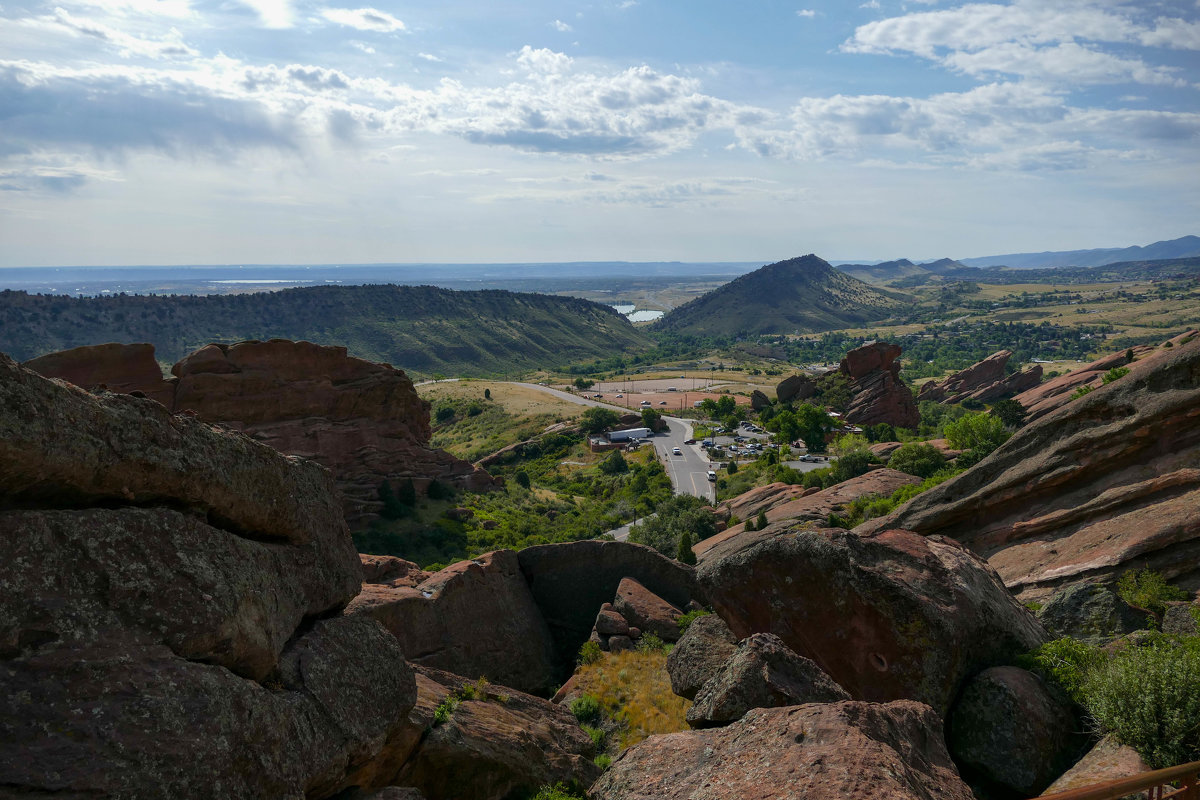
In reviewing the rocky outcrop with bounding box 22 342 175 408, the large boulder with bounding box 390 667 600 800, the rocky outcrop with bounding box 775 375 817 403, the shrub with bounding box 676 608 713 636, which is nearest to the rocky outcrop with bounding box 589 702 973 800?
the large boulder with bounding box 390 667 600 800

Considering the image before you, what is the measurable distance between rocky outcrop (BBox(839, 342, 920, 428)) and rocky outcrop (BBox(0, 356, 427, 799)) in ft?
360

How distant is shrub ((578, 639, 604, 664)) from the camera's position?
25.6 m

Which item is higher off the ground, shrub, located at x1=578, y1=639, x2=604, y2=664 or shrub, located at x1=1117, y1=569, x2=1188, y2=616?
shrub, located at x1=1117, y1=569, x2=1188, y2=616

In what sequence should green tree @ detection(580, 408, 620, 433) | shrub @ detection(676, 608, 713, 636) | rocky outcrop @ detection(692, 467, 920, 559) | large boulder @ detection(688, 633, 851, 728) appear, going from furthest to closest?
green tree @ detection(580, 408, 620, 433)
rocky outcrop @ detection(692, 467, 920, 559)
shrub @ detection(676, 608, 713, 636)
large boulder @ detection(688, 633, 851, 728)

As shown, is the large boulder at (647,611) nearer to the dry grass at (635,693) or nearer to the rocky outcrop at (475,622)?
the dry grass at (635,693)

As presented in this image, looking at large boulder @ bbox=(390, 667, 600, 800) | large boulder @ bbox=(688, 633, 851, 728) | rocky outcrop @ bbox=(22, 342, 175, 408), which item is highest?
rocky outcrop @ bbox=(22, 342, 175, 408)

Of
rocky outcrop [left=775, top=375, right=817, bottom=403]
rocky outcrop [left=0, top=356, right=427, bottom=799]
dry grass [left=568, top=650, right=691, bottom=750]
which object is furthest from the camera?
rocky outcrop [left=775, top=375, right=817, bottom=403]

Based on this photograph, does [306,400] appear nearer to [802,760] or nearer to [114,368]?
[114,368]

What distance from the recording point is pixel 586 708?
73.0 feet

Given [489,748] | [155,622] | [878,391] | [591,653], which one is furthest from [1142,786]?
[878,391]

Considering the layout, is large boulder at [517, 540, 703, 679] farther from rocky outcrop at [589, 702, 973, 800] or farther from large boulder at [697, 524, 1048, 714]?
rocky outcrop at [589, 702, 973, 800]

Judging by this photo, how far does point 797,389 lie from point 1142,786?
133093 mm

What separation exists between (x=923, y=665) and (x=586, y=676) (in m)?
11.2

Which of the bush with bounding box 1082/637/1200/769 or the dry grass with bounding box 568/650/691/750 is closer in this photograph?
the bush with bounding box 1082/637/1200/769
